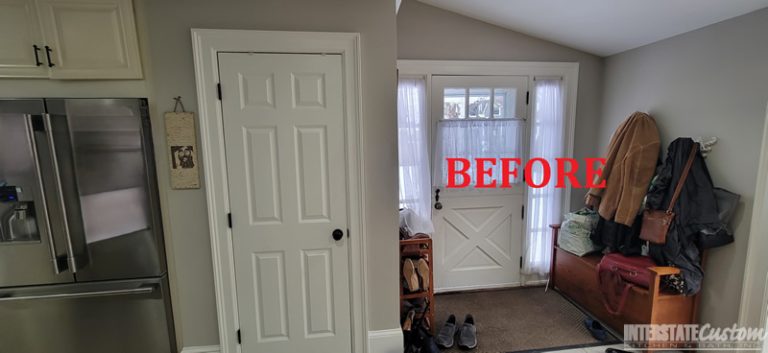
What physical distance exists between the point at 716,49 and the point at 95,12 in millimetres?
3631

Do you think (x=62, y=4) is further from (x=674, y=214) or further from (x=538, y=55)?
(x=674, y=214)

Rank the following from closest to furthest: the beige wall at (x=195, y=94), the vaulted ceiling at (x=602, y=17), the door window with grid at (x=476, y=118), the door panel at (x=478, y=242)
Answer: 1. the beige wall at (x=195, y=94)
2. the vaulted ceiling at (x=602, y=17)
3. the door window with grid at (x=476, y=118)
4. the door panel at (x=478, y=242)

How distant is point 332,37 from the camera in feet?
5.49

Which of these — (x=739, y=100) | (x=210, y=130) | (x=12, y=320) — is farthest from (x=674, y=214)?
(x=12, y=320)

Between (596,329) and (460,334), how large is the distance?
40.1 inches

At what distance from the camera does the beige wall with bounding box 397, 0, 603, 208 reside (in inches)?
97.5

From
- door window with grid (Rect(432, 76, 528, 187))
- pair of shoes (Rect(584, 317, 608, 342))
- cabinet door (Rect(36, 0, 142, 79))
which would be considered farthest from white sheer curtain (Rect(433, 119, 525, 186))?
cabinet door (Rect(36, 0, 142, 79))

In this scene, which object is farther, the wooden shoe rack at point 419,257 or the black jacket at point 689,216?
the wooden shoe rack at point 419,257

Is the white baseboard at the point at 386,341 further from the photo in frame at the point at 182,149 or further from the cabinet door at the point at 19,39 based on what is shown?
the cabinet door at the point at 19,39

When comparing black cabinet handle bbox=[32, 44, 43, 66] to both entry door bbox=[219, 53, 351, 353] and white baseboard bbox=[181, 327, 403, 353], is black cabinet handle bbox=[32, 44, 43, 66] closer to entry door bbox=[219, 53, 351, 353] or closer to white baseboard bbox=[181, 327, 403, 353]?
entry door bbox=[219, 53, 351, 353]

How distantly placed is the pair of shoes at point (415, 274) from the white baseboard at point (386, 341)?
0.30m

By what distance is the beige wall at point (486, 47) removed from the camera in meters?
2.48

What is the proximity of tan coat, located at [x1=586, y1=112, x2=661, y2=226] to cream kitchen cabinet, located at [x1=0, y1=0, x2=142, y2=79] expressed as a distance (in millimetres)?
3272

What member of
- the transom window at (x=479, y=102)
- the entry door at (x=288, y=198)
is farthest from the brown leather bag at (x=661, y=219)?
the entry door at (x=288, y=198)
